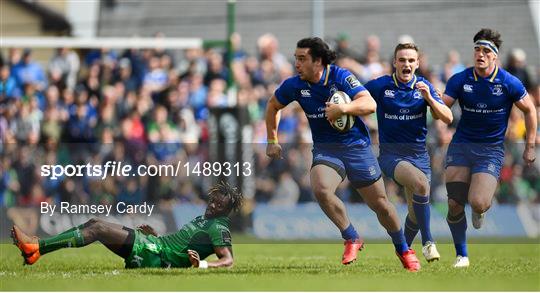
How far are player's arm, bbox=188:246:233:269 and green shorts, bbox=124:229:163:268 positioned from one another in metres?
0.34

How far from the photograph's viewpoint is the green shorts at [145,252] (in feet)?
39.5

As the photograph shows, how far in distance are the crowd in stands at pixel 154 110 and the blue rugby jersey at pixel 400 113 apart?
205 cm

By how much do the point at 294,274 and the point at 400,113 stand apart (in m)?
1.89

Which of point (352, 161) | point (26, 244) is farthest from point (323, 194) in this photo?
point (26, 244)

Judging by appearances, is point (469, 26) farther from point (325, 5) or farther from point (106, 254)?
point (106, 254)

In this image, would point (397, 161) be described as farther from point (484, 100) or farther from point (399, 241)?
point (484, 100)

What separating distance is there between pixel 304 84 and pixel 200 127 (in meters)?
7.36

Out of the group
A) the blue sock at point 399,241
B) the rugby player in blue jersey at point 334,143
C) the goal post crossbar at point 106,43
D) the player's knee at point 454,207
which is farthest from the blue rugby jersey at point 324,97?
the goal post crossbar at point 106,43

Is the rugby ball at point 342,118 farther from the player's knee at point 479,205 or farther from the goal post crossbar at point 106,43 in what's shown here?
the goal post crossbar at point 106,43

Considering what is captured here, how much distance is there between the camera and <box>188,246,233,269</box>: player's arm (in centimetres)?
1193

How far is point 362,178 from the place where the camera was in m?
12.2

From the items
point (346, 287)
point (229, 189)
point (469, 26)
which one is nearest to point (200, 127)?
point (229, 189)

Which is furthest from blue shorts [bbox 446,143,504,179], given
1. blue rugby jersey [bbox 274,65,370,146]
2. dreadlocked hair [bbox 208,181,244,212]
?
dreadlocked hair [bbox 208,181,244,212]

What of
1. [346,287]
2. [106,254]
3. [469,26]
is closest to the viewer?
[346,287]
